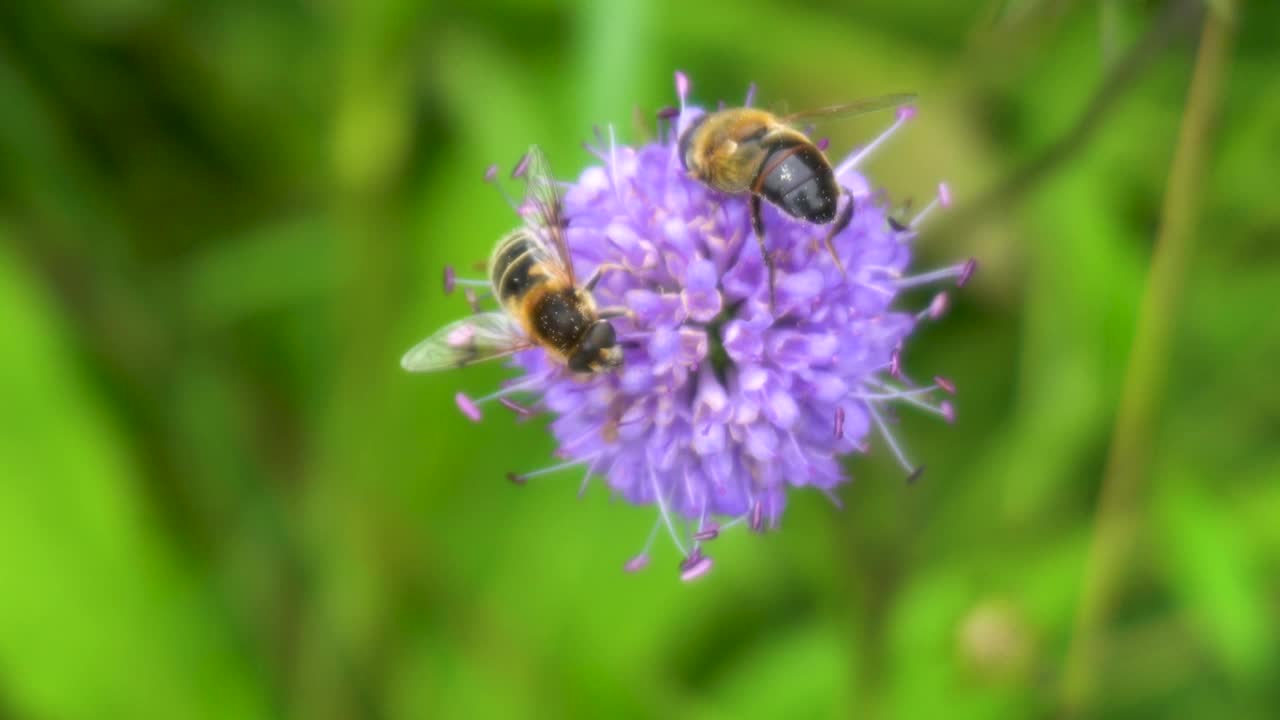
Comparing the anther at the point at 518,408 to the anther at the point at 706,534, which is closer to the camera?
the anther at the point at 706,534

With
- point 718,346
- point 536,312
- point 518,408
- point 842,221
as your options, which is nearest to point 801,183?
point 842,221

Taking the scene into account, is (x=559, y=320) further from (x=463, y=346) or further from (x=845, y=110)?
(x=845, y=110)

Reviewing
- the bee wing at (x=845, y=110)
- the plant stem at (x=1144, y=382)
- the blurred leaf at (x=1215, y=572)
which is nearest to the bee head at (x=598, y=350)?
the bee wing at (x=845, y=110)

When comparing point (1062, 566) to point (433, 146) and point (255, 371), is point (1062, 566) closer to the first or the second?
point (433, 146)

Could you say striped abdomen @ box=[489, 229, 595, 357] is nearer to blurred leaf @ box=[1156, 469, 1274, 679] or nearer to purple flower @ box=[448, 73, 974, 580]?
purple flower @ box=[448, 73, 974, 580]

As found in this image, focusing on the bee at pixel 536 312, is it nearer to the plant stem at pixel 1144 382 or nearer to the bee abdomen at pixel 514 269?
the bee abdomen at pixel 514 269

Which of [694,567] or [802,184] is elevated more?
[802,184]

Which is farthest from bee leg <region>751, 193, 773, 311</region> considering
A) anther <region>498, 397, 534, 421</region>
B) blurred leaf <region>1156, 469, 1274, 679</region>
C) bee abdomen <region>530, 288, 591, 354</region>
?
blurred leaf <region>1156, 469, 1274, 679</region>
